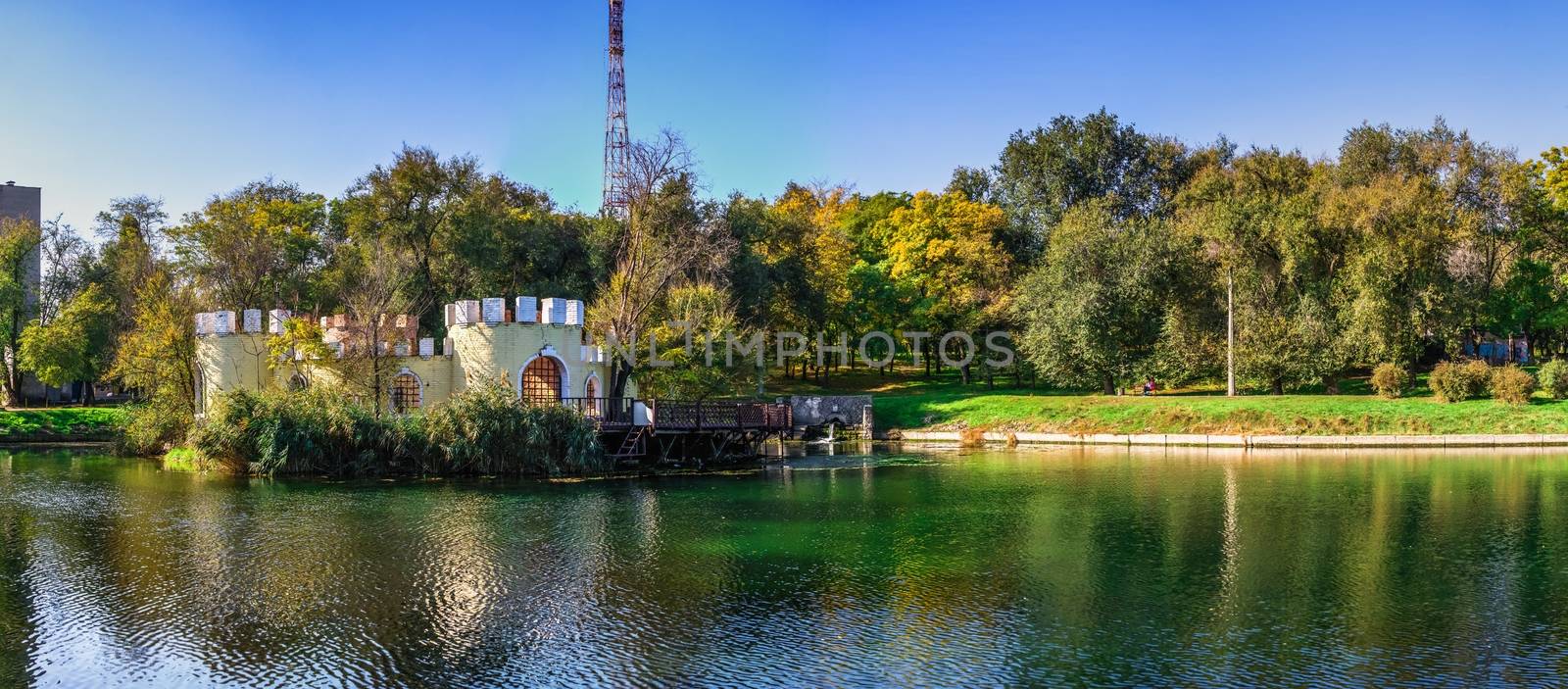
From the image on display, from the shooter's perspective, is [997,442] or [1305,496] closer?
[1305,496]

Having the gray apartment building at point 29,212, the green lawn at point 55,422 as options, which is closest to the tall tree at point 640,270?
the green lawn at point 55,422

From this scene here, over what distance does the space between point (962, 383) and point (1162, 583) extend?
137ft

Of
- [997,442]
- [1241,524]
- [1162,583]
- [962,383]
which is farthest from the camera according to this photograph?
[962,383]

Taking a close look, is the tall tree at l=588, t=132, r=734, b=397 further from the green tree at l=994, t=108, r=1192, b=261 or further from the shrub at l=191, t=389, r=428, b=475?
the green tree at l=994, t=108, r=1192, b=261

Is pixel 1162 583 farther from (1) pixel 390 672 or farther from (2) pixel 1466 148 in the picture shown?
(2) pixel 1466 148

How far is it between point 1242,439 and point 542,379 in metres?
24.6

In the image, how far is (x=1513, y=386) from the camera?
37.1 meters

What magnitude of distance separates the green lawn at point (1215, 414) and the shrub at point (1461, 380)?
380mm

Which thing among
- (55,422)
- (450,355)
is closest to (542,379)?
(450,355)

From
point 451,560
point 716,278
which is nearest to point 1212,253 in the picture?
point 716,278

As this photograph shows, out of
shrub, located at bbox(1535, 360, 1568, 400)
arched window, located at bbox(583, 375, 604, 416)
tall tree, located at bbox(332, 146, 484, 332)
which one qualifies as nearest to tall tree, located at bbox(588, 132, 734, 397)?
arched window, located at bbox(583, 375, 604, 416)

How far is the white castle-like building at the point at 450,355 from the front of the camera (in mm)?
32438

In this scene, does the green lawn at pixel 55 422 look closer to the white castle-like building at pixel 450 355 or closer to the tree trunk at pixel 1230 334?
the white castle-like building at pixel 450 355

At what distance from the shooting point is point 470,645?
1210 centimetres
